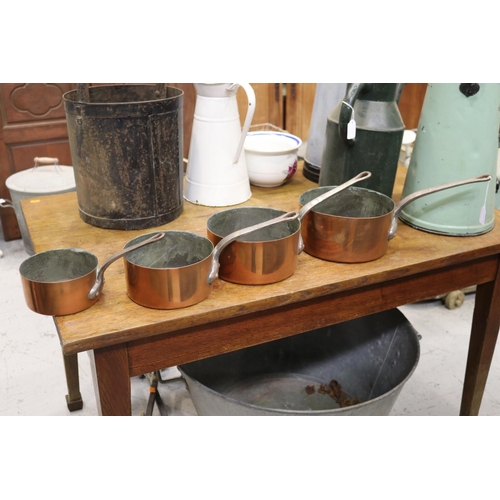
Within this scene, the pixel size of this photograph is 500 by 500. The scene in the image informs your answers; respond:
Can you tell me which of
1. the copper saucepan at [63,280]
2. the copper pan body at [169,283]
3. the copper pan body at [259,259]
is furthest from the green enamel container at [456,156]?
the copper saucepan at [63,280]

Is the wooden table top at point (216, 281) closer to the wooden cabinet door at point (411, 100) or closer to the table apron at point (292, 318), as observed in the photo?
the table apron at point (292, 318)

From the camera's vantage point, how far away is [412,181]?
1401 mm

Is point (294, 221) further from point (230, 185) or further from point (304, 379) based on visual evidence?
point (304, 379)

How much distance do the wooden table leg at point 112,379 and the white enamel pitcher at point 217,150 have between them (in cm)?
57

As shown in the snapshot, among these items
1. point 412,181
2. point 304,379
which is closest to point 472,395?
point 304,379

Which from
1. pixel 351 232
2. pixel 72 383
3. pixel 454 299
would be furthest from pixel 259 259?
pixel 454 299

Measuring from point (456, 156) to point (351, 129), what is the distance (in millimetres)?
256

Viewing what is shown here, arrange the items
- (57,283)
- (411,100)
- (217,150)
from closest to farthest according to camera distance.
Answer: (57,283) < (217,150) < (411,100)

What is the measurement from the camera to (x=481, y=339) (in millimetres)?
1525

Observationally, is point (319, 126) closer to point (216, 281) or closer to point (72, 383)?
point (216, 281)

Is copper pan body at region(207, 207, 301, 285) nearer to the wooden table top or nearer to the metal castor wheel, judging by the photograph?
the wooden table top

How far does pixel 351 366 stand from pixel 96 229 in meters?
0.89

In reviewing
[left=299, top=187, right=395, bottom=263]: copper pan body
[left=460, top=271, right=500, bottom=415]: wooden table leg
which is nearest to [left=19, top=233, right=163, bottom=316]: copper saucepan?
[left=299, top=187, right=395, bottom=263]: copper pan body

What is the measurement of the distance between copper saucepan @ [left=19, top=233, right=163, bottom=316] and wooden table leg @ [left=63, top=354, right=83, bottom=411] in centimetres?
70
